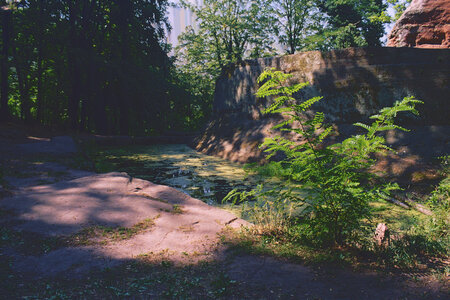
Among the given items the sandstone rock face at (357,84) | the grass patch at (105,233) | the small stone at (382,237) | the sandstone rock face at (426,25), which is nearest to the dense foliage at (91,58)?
the sandstone rock face at (357,84)

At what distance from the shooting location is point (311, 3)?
26859 millimetres

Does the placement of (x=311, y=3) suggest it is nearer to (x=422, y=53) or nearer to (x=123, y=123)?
(x=123, y=123)

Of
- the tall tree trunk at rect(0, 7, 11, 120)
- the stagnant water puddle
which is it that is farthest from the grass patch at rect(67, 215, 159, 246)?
the tall tree trunk at rect(0, 7, 11, 120)

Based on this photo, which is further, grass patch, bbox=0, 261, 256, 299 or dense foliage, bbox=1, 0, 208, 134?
dense foliage, bbox=1, 0, 208, 134

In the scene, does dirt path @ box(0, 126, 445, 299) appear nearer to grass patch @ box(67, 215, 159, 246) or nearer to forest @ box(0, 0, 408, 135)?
grass patch @ box(67, 215, 159, 246)

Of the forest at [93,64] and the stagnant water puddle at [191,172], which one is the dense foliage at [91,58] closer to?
the forest at [93,64]

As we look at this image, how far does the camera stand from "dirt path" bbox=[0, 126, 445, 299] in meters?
2.13

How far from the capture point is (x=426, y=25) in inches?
328

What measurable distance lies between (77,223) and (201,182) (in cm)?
287

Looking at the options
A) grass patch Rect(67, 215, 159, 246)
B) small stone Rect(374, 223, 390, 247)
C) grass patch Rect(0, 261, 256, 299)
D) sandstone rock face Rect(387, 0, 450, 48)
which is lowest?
grass patch Rect(0, 261, 256, 299)

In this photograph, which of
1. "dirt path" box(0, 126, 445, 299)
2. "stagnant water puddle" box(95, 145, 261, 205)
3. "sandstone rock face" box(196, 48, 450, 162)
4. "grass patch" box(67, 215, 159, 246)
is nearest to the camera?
"dirt path" box(0, 126, 445, 299)

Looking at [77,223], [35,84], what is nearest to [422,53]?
[77,223]

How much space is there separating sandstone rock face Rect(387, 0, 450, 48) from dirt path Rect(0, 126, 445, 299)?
8.52 metres

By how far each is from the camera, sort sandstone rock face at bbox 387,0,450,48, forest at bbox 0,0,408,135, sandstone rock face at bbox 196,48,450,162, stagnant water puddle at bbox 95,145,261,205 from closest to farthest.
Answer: stagnant water puddle at bbox 95,145,261,205 → sandstone rock face at bbox 196,48,450,162 → sandstone rock face at bbox 387,0,450,48 → forest at bbox 0,0,408,135
